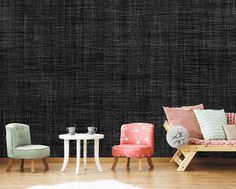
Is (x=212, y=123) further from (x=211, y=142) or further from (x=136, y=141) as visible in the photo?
(x=136, y=141)

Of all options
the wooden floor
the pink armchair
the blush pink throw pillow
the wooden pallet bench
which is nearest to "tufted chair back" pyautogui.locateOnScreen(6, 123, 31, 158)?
the wooden floor

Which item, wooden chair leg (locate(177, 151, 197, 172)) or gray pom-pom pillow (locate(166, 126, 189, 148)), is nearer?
gray pom-pom pillow (locate(166, 126, 189, 148))

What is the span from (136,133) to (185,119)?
0.72 meters

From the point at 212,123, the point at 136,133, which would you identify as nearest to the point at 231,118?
the point at 212,123

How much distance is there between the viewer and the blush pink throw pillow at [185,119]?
23.0ft

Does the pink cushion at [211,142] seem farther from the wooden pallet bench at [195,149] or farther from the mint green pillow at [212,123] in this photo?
the mint green pillow at [212,123]

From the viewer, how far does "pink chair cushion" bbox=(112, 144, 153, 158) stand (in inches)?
258

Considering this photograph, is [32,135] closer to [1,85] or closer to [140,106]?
[1,85]

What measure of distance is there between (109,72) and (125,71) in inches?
9.6

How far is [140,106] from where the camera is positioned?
25.1 feet

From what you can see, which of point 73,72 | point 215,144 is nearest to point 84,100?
point 73,72

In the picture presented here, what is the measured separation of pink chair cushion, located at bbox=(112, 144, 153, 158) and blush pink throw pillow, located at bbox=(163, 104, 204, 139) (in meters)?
0.57

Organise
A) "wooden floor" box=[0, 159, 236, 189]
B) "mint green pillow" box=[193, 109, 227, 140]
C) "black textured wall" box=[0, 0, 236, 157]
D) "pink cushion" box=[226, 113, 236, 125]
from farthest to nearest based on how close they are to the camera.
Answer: "black textured wall" box=[0, 0, 236, 157] < "pink cushion" box=[226, 113, 236, 125] < "mint green pillow" box=[193, 109, 227, 140] < "wooden floor" box=[0, 159, 236, 189]

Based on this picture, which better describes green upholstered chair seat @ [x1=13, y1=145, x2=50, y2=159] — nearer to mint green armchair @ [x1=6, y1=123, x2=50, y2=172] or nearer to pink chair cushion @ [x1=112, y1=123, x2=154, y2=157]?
mint green armchair @ [x1=6, y1=123, x2=50, y2=172]
